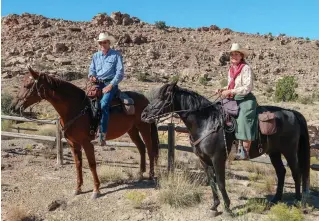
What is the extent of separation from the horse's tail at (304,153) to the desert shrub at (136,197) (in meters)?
2.61

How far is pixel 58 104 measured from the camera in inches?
257

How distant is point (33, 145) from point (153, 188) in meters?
5.58

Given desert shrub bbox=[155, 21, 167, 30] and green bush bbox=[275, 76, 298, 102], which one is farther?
desert shrub bbox=[155, 21, 167, 30]

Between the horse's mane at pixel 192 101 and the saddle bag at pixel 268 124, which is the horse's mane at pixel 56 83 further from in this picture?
the saddle bag at pixel 268 124

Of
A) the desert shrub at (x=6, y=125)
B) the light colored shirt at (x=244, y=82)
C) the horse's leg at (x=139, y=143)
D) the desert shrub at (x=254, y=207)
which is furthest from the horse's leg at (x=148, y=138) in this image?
the desert shrub at (x=6, y=125)

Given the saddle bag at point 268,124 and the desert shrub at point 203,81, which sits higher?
the desert shrub at point 203,81

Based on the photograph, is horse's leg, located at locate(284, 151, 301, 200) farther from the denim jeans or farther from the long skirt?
the denim jeans

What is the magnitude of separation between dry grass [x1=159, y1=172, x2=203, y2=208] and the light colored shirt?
1.85 metres

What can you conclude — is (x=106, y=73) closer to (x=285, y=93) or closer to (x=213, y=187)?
(x=213, y=187)

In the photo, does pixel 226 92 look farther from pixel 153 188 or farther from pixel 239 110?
pixel 153 188

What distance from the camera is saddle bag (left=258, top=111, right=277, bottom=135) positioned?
5609mm

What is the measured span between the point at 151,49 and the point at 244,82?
135ft

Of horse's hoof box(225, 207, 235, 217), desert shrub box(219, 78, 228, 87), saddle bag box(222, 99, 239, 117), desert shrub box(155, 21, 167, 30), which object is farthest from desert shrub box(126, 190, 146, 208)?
desert shrub box(155, 21, 167, 30)

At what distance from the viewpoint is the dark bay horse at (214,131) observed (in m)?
5.54
